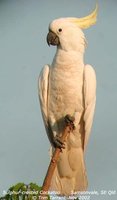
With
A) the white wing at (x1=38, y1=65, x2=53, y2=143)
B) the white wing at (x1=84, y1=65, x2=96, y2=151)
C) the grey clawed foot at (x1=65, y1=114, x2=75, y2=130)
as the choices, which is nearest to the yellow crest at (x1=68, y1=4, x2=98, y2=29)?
the white wing at (x1=84, y1=65, x2=96, y2=151)

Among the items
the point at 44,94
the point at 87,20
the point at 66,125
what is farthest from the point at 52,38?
the point at 66,125

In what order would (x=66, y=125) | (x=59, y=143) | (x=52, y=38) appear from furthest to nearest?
(x=52, y=38), (x=59, y=143), (x=66, y=125)

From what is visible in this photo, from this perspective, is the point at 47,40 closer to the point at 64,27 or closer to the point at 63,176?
the point at 64,27

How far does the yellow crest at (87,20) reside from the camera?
562 cm

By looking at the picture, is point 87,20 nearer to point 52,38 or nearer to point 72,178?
point 52,38

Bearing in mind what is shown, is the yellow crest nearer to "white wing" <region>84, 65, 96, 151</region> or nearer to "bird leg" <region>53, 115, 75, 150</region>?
"white wing" <region>84, 65, 96, 151</region>

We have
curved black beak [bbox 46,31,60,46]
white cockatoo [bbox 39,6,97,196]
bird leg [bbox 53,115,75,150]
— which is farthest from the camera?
curved black beak [bbox 46,31,60,46]

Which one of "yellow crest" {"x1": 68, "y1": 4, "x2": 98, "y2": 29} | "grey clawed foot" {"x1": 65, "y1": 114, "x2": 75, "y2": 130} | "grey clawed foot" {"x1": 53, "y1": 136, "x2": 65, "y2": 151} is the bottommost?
"grey clawed foot" {"x1": 53, "y1": 136, "x2": 65, "y2": 151}

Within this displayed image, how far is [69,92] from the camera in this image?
5566 mm

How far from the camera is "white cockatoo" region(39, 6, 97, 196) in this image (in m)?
5.57

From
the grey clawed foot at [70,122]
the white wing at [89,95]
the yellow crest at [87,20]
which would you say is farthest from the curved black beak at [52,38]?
the grey clawed foot at [70,122]

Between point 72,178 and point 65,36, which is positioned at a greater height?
point 65,36

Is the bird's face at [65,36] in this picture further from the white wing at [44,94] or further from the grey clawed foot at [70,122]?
the grey clawed foot at [70,122]

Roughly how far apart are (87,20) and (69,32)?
0.22 metres
